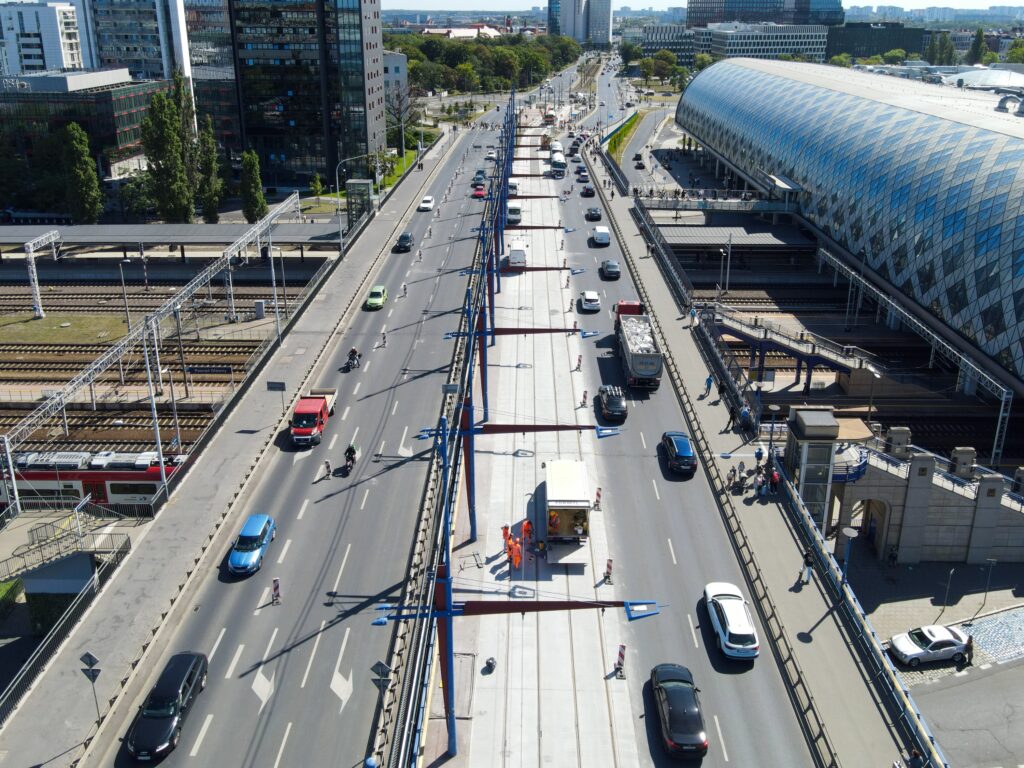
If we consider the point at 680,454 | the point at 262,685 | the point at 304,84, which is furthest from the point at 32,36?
the point at 262,685

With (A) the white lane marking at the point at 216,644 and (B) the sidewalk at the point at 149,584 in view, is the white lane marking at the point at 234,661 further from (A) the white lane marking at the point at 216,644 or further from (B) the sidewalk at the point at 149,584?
(B) the sidewalk at the point at 149,584

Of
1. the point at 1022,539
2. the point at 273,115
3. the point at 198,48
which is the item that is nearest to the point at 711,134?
the point at 273,115

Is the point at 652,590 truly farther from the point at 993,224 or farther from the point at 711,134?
the point at 711,134

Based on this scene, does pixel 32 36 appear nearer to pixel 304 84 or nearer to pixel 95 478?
pixel 304 84

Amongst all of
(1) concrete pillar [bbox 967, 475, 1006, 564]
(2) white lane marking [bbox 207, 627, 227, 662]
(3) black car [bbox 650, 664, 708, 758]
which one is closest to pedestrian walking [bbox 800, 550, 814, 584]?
(3) black car [bbox 650, 664, 708, 758]

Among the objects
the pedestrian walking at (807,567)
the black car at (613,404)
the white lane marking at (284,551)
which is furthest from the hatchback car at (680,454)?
the white lane marking at (284,551)

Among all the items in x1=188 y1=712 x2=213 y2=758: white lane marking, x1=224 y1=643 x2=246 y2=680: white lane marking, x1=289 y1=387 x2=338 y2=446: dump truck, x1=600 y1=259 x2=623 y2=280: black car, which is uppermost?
x1=600 y1=259 x2=623 y2=280: black car

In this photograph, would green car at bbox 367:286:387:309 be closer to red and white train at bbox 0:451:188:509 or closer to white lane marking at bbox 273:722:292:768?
red and white train at bbox 0:451:188:509

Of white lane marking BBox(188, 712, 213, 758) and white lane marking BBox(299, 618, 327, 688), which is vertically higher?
white lane marking BBox(299, 618, 327, 688)

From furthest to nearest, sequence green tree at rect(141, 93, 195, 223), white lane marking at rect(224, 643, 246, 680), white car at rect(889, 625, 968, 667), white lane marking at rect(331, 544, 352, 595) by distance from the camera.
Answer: green tree at rect(141, 93, 195, 223) < white car at rect(889, 625, 968, 667) < white lane marking at rect(331, 544, 352, 595) < white lane marking at rect(224, 643, 246, 680)
